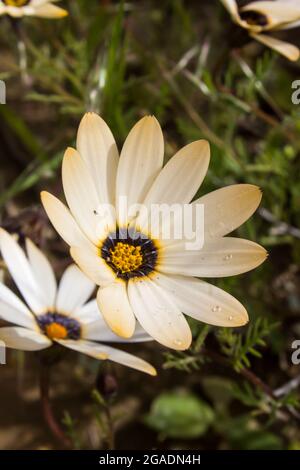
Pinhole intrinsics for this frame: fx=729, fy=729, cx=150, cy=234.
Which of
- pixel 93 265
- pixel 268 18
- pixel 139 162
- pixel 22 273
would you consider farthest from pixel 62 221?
pixel 268 18

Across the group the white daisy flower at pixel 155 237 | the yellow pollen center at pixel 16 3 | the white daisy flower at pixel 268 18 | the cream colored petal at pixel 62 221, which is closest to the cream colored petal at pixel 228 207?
the white daisy flower at pixel 155 237

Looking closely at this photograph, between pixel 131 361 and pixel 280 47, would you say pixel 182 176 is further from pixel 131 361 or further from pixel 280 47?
pixel 280 47

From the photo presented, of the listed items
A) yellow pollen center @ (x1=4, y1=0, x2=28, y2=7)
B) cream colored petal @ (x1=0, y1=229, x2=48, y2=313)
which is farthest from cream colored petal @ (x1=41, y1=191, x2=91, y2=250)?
yellow pollen center @ (x1=4, y1=0, x2=28, y2=7)

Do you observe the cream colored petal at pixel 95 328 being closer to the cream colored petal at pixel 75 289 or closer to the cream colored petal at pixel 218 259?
the cream colored petal at pixel 75 289

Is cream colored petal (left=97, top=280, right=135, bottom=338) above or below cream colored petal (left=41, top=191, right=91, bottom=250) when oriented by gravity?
below

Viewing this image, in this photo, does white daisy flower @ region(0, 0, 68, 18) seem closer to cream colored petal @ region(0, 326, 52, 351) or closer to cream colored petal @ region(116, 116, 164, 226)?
cream colored petal @ region(116, 116, 164, 226)

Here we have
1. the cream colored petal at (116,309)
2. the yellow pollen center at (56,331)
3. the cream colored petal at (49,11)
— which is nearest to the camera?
the cream colored petal at (116,309)
